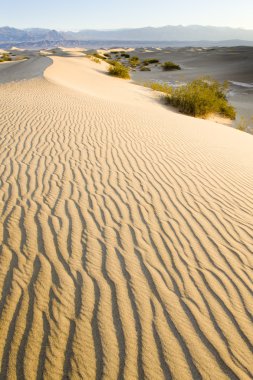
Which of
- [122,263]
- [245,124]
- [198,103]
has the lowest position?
[122,263]

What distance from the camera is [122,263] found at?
3.12m

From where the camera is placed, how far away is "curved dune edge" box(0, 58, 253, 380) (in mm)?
2216

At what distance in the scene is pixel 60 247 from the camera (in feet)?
10.7

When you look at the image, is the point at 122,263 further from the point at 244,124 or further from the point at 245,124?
the point at 245,124

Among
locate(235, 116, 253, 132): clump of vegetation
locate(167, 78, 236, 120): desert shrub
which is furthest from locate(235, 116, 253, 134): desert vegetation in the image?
locate(167, 78, 236, 120): desert shrub

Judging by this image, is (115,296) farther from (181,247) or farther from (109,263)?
(181,247)

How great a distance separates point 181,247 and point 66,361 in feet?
5.68

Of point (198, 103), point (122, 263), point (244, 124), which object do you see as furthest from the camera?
point (198, 103)

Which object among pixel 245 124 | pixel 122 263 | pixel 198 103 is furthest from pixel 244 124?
pixel 122 263

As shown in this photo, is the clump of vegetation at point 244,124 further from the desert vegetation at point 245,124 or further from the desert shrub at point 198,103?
the desert shrub at point 198,103

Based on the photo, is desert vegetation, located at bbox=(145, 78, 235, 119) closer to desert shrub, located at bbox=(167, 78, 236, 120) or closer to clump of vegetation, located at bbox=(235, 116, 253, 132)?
desert shrub, located at bbox=(167, 78, 236, 120)

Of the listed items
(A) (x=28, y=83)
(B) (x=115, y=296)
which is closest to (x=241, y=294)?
(B) (x=115, y=296)


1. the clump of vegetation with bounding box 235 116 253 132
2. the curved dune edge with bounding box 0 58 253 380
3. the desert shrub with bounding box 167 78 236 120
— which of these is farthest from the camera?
the desert shrub with bounding box 167 78 236 120

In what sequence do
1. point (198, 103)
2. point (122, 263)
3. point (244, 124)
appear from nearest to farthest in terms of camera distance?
point (122, 263), point (244, 124), point (198, 103)
